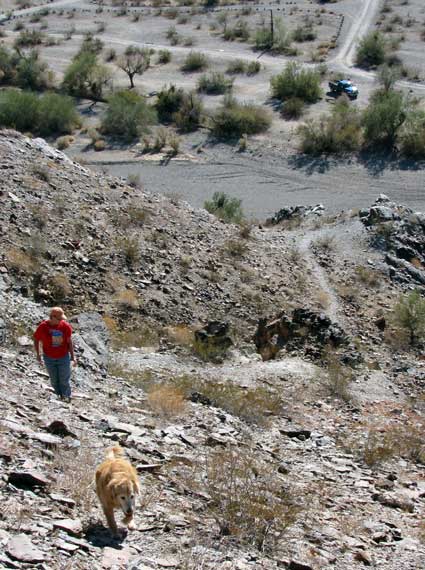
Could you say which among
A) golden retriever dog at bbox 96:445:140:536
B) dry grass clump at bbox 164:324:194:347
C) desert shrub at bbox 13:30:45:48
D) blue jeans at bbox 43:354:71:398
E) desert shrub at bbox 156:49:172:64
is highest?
golden retriever dog at bbox 96:445:140:536

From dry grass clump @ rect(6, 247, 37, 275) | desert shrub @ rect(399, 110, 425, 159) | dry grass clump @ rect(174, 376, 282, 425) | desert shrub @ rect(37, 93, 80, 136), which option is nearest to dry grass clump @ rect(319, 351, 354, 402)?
dry grass clump @ rect(174, 376, 282, 425)

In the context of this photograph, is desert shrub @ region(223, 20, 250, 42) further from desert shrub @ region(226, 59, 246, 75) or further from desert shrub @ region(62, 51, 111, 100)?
desert shrub @ region(62, 51, 111, 100)

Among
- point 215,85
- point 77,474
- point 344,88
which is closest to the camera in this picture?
point 77,474

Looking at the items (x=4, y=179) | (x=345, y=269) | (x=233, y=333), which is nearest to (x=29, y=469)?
(x=233, y=333)

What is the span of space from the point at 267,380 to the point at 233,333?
7.55 feet

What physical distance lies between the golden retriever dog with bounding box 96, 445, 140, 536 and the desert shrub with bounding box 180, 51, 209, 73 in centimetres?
5325

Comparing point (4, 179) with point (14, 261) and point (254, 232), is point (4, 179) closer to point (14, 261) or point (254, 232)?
point (14, 261)

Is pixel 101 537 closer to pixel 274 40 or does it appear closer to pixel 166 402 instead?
pixel 166 402

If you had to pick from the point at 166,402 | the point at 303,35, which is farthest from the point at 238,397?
the point at 303,35

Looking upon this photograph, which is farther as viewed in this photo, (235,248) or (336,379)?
(235,248)

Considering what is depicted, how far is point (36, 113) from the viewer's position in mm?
43344

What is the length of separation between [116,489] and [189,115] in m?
40.6

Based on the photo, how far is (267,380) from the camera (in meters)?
15.8

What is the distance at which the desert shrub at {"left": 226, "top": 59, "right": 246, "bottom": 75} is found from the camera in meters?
57.8
